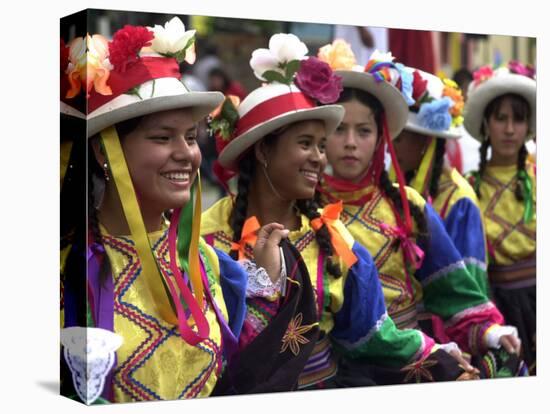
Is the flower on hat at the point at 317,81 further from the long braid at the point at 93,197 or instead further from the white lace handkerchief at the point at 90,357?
the white lace handkerchief at the point at 90,357

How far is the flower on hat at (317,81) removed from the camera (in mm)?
6121

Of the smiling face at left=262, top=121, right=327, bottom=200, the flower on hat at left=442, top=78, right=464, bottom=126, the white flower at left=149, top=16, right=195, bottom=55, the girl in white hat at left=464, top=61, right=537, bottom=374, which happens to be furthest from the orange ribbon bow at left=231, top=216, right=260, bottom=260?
the girl in white hat at left=464, top=61, right=537, bottom=374

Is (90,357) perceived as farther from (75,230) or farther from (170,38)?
(170,38)

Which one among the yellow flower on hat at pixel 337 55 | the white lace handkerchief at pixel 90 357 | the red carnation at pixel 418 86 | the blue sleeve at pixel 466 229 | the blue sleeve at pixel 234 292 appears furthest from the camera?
the blue sleeve at pixel 466 229

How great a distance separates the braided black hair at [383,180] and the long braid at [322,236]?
46 centimetres

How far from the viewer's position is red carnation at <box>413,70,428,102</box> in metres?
6.73

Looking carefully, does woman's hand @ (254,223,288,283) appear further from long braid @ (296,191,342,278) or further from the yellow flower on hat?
the yellow flower on hat

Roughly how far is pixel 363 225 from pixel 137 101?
4.92 feet

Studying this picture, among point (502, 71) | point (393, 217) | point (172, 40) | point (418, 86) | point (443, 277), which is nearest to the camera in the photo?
point (172, 40)

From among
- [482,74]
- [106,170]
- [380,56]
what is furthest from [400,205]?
[106,170]

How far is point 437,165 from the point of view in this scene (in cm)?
694

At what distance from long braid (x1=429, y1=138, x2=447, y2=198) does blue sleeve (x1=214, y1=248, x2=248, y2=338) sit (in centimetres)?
151

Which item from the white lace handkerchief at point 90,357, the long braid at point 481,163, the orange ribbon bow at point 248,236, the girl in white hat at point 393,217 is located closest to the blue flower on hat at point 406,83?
the girl in white hat at point 393,217

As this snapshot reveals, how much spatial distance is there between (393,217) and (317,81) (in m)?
0.82
